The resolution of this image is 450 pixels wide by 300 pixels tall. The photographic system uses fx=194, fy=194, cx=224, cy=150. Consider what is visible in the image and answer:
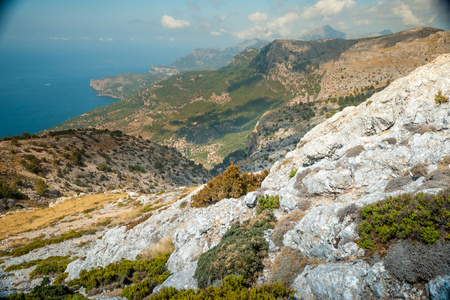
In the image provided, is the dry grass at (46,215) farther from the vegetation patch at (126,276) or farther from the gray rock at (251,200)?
the gray rock at (251,200)

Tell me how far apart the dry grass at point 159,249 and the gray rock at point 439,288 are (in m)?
16.0

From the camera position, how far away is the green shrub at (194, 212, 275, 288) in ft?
33.2

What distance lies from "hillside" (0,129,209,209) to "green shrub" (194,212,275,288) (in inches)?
1859

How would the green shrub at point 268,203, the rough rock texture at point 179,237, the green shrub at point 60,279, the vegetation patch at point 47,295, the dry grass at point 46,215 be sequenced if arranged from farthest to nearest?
1. the dry grass at point 46,215
2. the green shrub at point 60,279
3. the green shrub at point 268,203
4. the rough rock texture at point 179,237
5. the vegetation patch at point 47,295

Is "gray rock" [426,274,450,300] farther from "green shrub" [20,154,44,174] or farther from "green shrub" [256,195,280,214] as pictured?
"green shrub" [20,154,44,174]

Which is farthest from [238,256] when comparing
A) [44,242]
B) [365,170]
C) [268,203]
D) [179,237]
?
[44,242]

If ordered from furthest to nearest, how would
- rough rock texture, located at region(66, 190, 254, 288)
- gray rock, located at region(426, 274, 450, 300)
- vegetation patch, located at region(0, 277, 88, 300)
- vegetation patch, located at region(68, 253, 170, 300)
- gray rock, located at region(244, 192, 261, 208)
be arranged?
gray rock, located at region(244, 192, 261, 208) < rough rock texture, located at region(66, 190, 254, 288) < vegetation patch, located at region(68, 253, 170, 300) < vegetation patch, located at region(0, 277, 88, 300) < gray rock, located at region(426, 274, 450, 300)

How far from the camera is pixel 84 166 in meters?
54.4

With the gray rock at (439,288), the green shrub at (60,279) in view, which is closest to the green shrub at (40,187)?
the green shrub at (60,279)

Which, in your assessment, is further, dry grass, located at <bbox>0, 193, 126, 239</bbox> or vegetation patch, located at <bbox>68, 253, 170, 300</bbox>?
dry grass, located at <bbox>0, 193, 126, 239</bbox>

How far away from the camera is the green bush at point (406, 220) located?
6297 millimetres

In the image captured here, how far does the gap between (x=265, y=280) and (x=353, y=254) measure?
4.35 meters

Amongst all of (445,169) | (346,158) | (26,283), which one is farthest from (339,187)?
(26,283)

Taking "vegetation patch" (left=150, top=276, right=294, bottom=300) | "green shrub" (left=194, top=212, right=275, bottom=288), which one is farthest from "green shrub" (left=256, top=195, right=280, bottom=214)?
"vegetation patch" (left=150, top=276, right=294, bottom=300)
